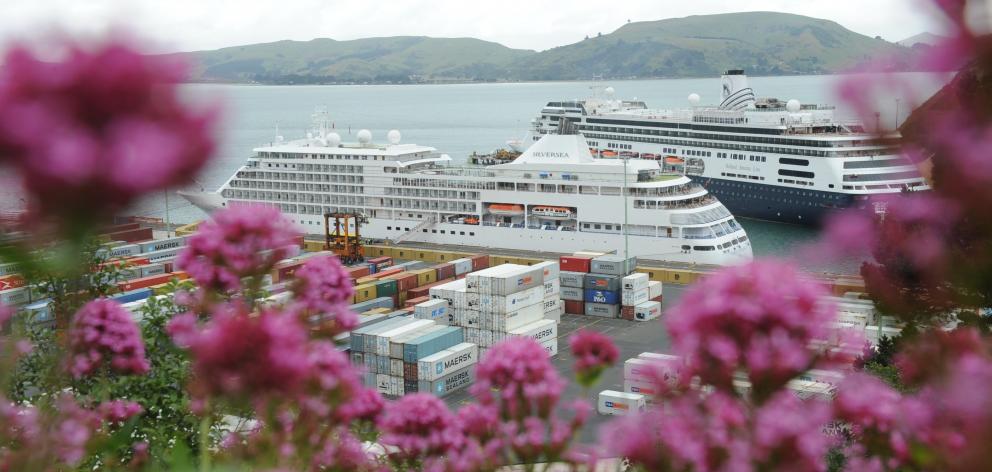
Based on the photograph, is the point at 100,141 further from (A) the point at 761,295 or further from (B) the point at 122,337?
(B) the point at 122,337

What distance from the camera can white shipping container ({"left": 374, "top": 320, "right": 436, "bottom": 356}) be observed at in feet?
56.1

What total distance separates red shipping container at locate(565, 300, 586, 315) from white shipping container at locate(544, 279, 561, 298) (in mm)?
1482

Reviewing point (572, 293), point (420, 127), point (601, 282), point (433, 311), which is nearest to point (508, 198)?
point (572, 293)

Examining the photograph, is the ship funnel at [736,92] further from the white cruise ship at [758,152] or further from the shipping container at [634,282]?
the shipping container at [634,282]

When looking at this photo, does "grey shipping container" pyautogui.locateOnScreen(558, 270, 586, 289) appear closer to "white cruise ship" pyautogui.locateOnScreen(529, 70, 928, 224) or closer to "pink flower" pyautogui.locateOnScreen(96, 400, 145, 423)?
"white cruise ship" pyautogui.locateOnScreen(529, 70, 928, 224)

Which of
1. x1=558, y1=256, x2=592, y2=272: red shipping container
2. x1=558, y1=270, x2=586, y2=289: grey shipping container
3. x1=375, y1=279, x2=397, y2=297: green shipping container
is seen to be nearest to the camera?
x1=375, y1=279, x2=397, y2=297: green shipping container

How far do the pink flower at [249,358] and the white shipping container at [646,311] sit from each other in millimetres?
20662

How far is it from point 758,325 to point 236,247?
1.20 metres

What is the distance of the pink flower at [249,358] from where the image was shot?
5.50ft

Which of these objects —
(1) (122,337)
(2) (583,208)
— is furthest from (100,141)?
(2) (583,208)

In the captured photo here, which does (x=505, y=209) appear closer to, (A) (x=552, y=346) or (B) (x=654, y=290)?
(B) (x=654, y=290)

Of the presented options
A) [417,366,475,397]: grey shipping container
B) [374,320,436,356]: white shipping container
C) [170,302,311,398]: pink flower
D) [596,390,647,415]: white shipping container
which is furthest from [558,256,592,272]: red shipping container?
[170,302,311,398]: pink flower

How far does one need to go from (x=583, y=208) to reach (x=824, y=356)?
2829 centimetres

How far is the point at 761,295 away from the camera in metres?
1.58
